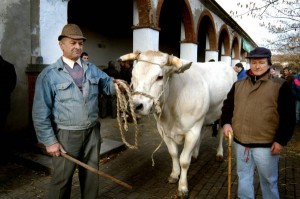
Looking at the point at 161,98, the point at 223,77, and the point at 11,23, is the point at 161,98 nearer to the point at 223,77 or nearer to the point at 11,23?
the point at 223,77

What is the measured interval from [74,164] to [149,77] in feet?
3.75

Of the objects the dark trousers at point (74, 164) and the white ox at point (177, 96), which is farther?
the white ox at point (177, 96)

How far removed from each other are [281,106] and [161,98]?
1.25 metres

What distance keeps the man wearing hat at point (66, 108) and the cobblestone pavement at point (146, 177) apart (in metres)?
1.19

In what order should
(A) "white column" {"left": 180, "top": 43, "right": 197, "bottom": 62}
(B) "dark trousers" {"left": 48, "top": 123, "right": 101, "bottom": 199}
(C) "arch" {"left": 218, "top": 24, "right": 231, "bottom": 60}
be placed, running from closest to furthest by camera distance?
1. (B) "dark trousers" {"left": 48, "top": 123, "right": 101, "bottom": 199}
2. (A) "white column" {"left": 180, "top": 43, "right": 197, "bottom": 62}
3. (C) "arch" {"left": 218, "top": 24, "right": 231, "bottom": 60}

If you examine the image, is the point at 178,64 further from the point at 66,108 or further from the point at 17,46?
the point at 17,46

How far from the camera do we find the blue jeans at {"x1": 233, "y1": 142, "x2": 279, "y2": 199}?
262 cm

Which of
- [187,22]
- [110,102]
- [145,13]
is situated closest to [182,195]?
[110,102]

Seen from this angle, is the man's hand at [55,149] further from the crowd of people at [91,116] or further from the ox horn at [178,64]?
the ox horn at [178,64]

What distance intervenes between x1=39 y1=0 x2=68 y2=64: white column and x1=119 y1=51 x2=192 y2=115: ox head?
102 inches

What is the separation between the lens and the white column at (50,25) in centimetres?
495

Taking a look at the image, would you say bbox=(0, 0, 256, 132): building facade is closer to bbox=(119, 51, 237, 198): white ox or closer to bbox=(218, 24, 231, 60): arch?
bbox=(218, 24, 231, 60): arch

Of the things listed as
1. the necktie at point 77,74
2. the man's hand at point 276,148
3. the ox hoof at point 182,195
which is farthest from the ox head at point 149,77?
the ox hoof at point 182,195

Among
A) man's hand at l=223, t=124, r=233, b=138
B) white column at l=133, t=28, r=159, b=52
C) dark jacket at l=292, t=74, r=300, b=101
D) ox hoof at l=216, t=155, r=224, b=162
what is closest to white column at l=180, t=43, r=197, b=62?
white column at l=133, t=28, r=159, b=52
